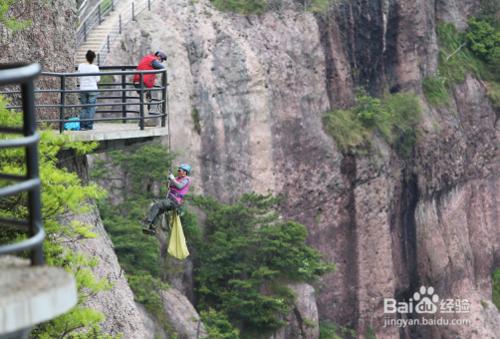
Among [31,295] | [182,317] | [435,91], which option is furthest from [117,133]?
[435,91]

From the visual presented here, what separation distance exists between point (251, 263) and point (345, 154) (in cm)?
853

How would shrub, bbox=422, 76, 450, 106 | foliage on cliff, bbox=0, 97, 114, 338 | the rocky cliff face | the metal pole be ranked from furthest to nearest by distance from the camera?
shrub, bbox=422, 76, 450, 106, the rocky cliff face, foliage on cliff, bbox=0, 97, 114, 338, the metal pole

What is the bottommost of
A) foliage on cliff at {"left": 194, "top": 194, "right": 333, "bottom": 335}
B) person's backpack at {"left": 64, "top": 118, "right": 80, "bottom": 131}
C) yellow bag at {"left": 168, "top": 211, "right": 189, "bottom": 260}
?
foliage on cliff at {"left": 194, "top": 194, "right": 333, "bottom": 335}

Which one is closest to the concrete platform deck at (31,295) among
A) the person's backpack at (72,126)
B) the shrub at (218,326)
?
the person's backpack at (72,126)

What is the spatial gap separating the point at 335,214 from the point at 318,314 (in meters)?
3.77

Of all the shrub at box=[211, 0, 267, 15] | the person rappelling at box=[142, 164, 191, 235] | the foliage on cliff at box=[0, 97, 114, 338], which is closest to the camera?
the foliage on cliff at box=[0, 97, 114, 338]

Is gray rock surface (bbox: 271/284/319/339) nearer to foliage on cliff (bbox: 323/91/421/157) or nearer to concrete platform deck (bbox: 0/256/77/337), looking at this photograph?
foliage on cliff (bbox: 323/91/421/157)

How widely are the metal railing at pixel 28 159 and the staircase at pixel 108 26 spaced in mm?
26968

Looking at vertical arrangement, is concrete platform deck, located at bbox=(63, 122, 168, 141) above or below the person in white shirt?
below

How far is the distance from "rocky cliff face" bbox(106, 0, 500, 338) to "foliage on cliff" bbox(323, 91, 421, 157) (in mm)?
453

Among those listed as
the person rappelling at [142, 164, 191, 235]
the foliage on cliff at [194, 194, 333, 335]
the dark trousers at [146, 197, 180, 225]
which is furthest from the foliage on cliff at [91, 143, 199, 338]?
the person rappelling at [142, 164, 191, 235]

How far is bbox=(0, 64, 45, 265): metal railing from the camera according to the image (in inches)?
258

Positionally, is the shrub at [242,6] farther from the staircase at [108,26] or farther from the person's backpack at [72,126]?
the person's backpack at [72,126]

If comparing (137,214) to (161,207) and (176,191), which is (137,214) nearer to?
(161,207)
